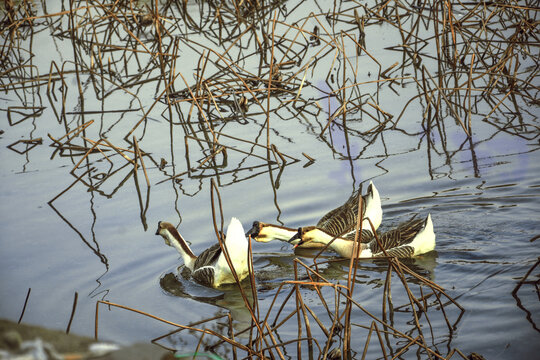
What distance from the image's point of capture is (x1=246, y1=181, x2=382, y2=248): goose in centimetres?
583

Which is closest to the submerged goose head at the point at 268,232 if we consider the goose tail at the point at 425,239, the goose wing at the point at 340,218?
the goose wing at the point at 340,218

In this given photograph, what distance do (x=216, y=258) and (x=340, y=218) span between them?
1309 mm

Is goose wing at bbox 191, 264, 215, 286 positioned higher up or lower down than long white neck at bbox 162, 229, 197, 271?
lower down

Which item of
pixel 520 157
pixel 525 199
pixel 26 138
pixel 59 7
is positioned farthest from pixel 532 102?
pixel 59 7

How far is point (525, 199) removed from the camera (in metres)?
6.36

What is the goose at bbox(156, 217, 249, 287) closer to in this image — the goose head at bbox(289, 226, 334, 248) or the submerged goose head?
the submerged goose head

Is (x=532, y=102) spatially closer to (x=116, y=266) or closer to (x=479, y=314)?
(x=479, y=314)

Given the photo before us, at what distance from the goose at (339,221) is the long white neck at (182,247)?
509 mm

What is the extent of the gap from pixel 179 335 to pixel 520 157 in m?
4.21

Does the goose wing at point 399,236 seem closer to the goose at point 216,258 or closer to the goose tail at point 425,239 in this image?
the goose tail at point 425,239

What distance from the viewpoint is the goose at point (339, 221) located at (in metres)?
5.83

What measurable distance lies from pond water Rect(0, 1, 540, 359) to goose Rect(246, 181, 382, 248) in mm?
259

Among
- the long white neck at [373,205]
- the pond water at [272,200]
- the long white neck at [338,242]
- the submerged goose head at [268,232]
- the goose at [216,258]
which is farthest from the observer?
the long white neck at [373,205]

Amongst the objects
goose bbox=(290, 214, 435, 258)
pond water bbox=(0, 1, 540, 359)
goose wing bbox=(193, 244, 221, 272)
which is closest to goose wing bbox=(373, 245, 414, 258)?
goose bbox=(290, 214, 435, 258)
